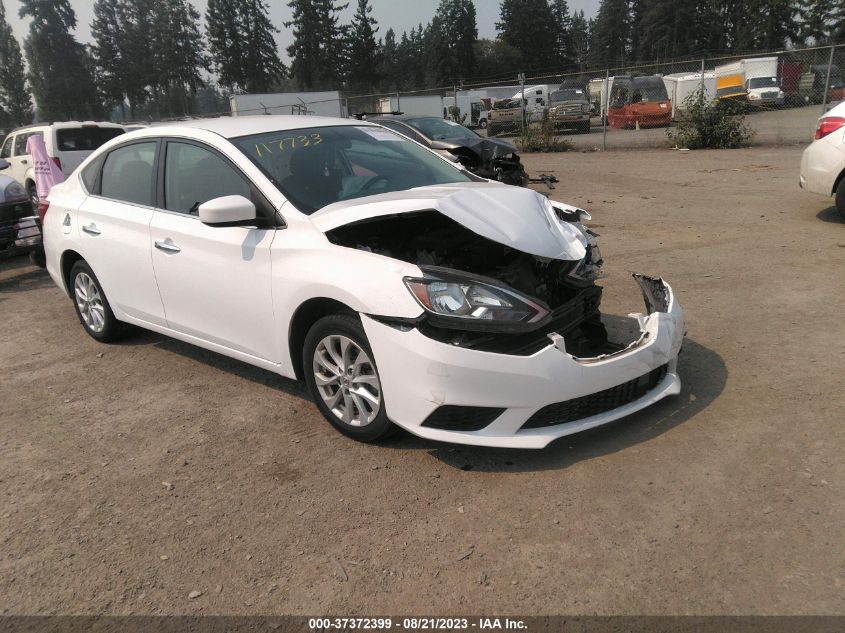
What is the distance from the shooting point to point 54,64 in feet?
252

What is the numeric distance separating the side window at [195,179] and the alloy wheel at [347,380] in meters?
1.06

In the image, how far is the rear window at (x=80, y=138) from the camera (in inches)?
479

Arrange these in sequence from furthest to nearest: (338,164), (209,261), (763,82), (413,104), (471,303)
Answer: (763,82), (413,104), (338,164), (209,261), (471,303)

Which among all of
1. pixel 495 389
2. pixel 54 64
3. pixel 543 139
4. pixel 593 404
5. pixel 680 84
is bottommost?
pixel 543 139

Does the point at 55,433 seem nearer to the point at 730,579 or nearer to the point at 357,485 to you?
the point at 357,485

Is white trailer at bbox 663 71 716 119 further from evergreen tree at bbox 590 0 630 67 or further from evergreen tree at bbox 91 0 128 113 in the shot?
evergreen tree at bbox 590 0 630 67

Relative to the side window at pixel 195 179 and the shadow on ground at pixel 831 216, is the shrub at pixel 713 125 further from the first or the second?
the side window at pixel 195 179

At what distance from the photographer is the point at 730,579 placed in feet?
7.97

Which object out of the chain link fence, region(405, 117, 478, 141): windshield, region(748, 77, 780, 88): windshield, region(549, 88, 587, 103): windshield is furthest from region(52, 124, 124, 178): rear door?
region(748, 77, 780, 88): windshield

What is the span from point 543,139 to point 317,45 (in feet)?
237

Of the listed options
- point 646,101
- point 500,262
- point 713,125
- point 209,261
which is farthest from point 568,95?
point 209,261

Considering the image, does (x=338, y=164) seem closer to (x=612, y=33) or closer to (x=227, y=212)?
(x=227, y=212)

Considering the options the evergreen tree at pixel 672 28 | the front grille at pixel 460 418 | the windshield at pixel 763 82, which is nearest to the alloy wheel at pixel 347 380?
the front grille at pixel 460 418

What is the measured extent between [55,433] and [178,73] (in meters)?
89.9
